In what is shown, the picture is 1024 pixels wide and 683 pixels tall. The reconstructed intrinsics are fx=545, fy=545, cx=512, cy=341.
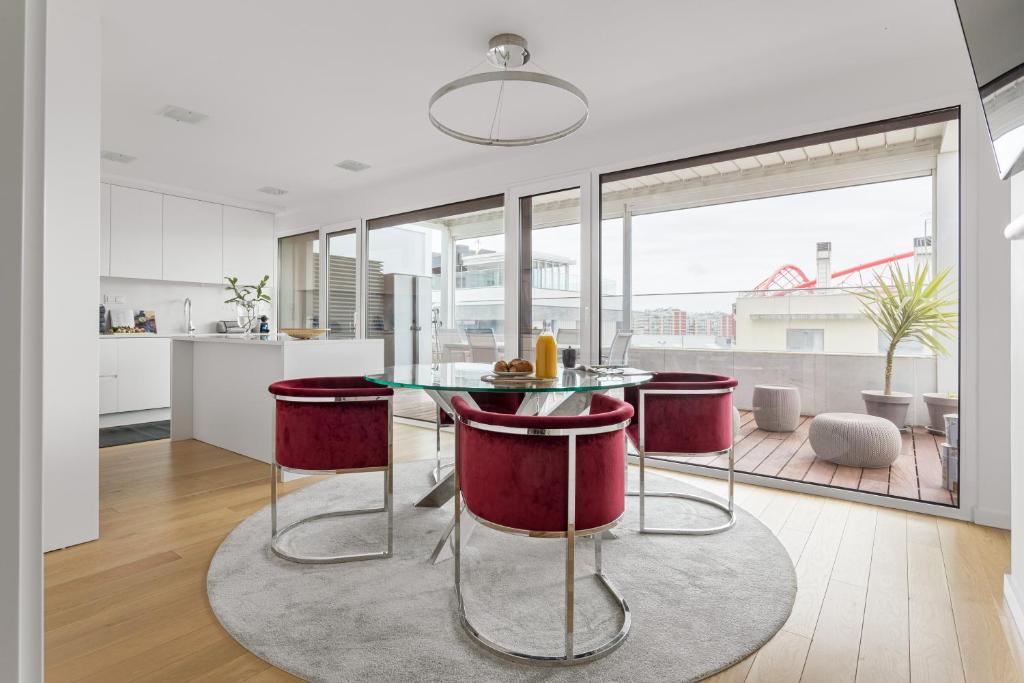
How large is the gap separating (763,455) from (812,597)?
74.6 inches

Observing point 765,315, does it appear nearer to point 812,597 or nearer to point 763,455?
point 763,455

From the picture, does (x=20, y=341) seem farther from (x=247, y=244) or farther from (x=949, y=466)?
(x=247, y=244)

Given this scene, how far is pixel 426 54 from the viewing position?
304cm

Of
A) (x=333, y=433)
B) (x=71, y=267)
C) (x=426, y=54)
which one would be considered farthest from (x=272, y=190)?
(x=333, y=433)

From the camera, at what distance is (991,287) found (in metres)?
2.79

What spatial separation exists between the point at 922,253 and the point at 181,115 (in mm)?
5009

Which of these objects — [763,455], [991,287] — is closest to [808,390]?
[763,455]

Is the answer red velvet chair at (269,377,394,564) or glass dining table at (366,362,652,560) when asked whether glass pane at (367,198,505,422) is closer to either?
glass dining table at (366,362,652,560)

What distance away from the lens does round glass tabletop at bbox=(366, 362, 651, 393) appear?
2033mm

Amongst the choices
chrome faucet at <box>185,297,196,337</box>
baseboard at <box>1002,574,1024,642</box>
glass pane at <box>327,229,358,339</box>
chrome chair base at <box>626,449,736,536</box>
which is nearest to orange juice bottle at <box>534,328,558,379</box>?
chrome chair base at <box>626,449,736,536</box>

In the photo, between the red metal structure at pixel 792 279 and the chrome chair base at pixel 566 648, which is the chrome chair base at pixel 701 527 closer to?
the chrome chair base at pixel 566 648

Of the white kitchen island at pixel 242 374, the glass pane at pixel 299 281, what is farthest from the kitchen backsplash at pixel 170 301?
the white kitchen island at pixel 242 374

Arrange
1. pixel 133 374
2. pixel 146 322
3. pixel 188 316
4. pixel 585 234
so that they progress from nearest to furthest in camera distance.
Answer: pixel 585 234 < pixel 133 374 < pixel 146 322 < pixel 188 316

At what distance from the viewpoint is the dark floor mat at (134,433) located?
15.4 feet
